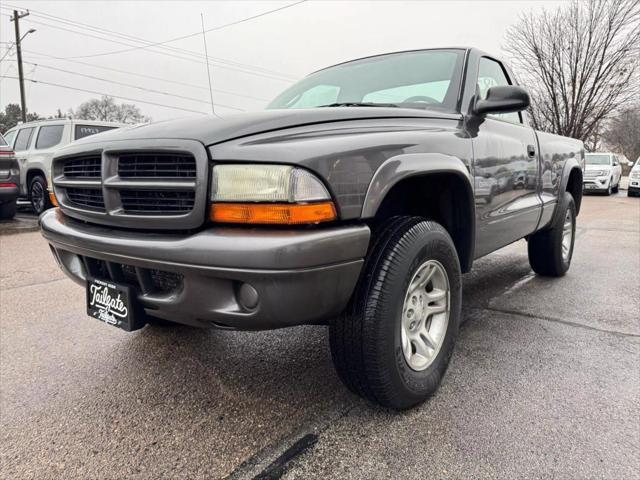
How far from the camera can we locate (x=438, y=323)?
224 centimetres

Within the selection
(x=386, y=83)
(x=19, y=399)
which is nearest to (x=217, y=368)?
(x=19, y=399)

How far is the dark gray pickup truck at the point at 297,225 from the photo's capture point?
1542 mm

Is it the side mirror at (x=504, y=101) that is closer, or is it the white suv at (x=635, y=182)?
the side mirror at (x=504, y=101)

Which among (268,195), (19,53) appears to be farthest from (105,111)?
(268,195)

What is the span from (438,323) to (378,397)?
56 cm

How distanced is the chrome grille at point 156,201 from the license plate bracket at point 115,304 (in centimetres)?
31

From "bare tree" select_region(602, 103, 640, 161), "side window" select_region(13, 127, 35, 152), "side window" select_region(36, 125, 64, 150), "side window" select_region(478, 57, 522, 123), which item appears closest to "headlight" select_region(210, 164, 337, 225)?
"side window" select_region(478, 57, 522, 123)

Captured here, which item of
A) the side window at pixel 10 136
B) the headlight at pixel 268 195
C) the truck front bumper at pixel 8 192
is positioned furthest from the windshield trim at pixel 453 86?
the side window at pixel 10 136

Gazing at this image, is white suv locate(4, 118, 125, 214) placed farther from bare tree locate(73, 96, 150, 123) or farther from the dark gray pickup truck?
bare tree locate(73, 96, 150, 123)

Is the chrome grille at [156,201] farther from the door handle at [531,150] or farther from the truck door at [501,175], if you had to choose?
the door handle at [531,150]

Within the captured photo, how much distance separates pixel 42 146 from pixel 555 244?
886 centimetres

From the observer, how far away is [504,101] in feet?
8.13

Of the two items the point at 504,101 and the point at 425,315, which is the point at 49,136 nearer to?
the point at 504,101

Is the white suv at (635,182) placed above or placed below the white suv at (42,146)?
below
